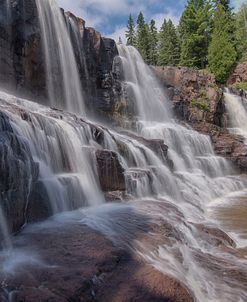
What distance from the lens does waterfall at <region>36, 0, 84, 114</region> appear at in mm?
20000

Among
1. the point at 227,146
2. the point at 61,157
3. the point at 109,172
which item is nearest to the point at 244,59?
the point at 227,146

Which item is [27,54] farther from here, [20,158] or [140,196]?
[20,158]

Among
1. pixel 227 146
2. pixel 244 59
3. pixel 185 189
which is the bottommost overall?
pixel 185 189

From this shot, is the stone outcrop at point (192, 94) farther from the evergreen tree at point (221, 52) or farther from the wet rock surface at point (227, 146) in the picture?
the evergreen tree at point (221, 52)

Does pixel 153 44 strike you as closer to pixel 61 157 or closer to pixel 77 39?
pixel 77 39

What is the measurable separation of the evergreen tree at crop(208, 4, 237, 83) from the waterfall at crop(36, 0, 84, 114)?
78.9 feet

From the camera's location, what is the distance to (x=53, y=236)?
22.9 ft

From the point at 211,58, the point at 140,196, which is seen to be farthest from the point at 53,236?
the point at 211,58

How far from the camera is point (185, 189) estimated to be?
16000 millimetres

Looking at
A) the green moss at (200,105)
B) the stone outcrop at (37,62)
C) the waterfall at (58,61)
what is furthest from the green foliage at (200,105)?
the waterfall at (58,61)

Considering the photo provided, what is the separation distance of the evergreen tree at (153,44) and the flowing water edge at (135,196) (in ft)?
148

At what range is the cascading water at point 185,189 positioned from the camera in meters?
6.71

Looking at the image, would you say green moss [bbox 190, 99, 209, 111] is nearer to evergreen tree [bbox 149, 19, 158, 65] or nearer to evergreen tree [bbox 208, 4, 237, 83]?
evergreen tree [bbox 208, 4, 237, 83]

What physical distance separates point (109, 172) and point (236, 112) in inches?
922
